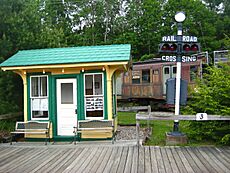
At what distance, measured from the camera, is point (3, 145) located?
885 cm

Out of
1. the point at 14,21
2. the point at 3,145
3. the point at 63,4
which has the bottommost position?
the point at 3,145

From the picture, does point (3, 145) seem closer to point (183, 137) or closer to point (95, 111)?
point (95, 111)

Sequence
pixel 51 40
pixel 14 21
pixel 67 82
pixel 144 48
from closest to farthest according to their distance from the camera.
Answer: pixel 67 82
pixel 14 21
pixel 51 40
pixel 144 48

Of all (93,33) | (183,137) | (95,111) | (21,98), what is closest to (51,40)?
(21,98)

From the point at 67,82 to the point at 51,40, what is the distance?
4.59 meters

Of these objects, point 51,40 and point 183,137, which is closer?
point 183,137

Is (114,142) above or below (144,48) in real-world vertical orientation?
below

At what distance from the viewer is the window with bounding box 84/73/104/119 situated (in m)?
9.09

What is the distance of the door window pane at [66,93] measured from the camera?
9.39 m

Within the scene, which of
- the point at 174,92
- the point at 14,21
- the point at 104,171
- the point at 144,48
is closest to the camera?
the point at 104,171

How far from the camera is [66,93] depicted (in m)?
9.46

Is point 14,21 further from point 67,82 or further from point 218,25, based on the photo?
point 218,25

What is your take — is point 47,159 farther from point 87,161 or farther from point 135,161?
point 135,161

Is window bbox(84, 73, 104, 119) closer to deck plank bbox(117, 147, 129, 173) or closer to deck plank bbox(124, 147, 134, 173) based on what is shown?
deck plank bbox(117, 147, 129, 173)
